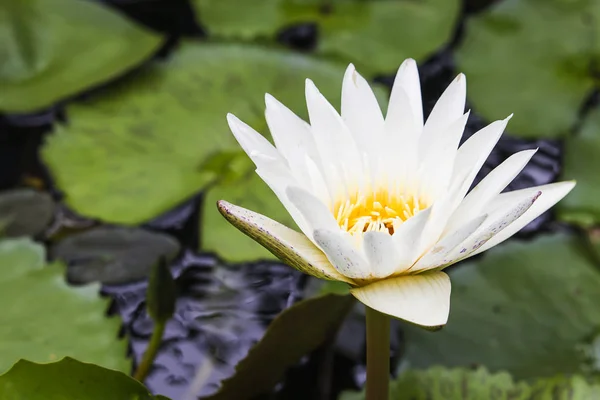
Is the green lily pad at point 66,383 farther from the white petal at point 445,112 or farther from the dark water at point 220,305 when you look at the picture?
the white petal at point 445,112

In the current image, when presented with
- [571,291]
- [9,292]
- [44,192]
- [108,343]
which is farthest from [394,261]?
[44,192]

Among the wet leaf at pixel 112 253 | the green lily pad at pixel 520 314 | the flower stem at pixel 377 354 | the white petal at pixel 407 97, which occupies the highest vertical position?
the white petal at pixel 407 97

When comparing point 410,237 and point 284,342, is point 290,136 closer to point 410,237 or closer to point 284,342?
point 410,237

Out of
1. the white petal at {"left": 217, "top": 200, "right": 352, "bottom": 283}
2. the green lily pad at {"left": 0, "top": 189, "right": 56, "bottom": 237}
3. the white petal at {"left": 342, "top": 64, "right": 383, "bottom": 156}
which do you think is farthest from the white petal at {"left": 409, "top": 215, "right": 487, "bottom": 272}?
the green lily pad at {"left": 0, "top": 189, "right": 56, "bottom": 237}

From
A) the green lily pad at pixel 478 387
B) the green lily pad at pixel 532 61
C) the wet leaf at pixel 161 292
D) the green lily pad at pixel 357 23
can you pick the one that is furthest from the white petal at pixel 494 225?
the green lily pad at pixel 357 23

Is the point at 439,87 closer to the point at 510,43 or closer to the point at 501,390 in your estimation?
the point at 510,43

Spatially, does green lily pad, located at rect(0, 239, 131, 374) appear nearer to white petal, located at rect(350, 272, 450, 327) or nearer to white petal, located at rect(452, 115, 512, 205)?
white petal, located at rect(350, 272, 450, 327)
